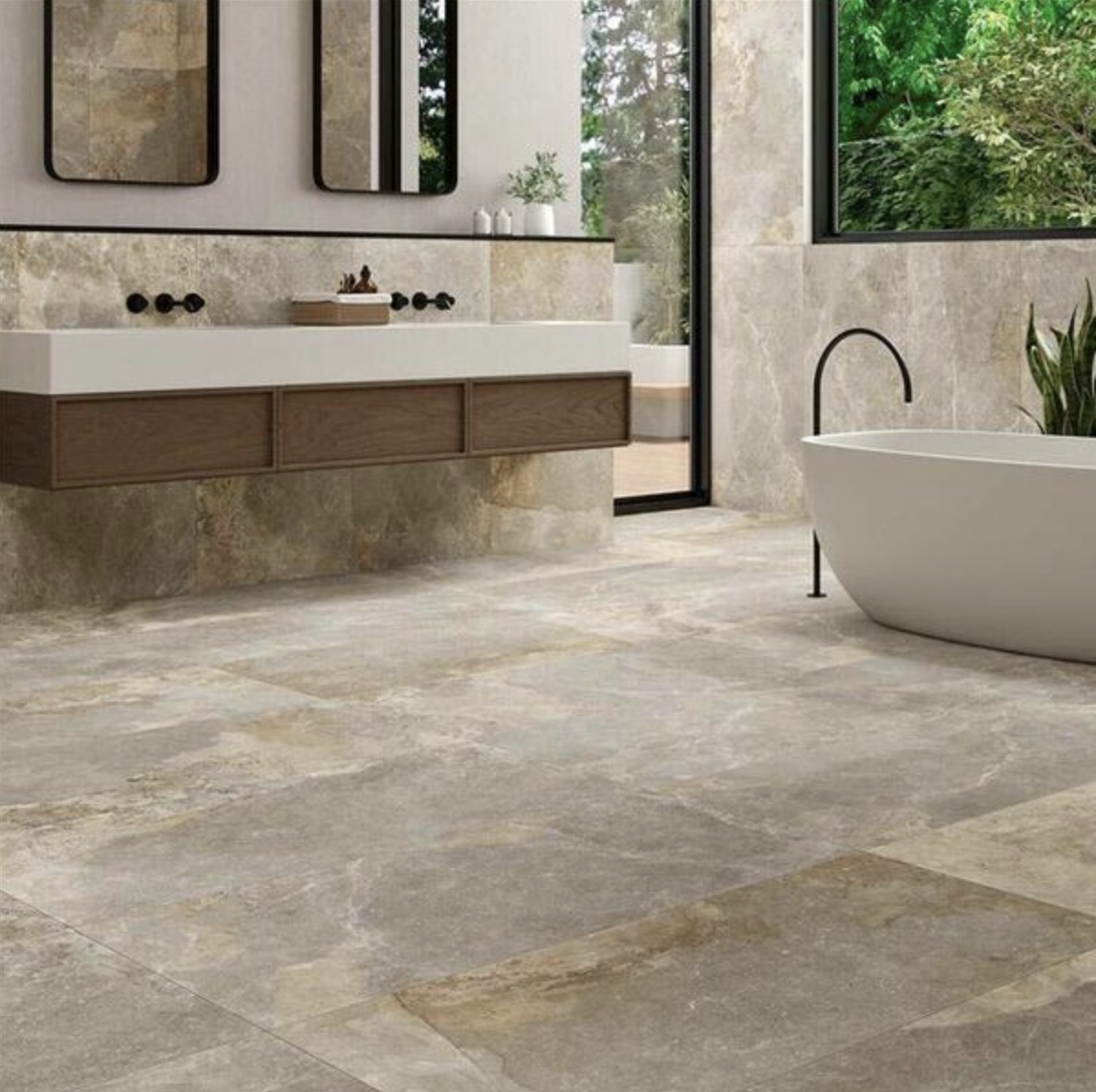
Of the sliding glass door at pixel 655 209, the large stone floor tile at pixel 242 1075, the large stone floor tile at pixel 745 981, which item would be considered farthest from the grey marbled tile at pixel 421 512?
the large stone floor tile at pixel 242 1075

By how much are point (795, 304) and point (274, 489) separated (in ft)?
7.58

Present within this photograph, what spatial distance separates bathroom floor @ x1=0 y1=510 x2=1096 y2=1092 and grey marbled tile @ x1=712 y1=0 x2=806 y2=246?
2608 millimetres

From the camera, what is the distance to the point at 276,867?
290cm

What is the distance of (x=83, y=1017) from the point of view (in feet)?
7.63

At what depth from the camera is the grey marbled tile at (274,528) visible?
5.55 meters

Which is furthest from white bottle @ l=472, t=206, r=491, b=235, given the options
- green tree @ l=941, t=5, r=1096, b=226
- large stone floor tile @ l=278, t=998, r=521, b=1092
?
large stone floor tile @ l=278, t=998, r=521, b=1092

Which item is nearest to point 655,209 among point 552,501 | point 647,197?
point 647,197

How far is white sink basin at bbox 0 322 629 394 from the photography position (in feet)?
15.6

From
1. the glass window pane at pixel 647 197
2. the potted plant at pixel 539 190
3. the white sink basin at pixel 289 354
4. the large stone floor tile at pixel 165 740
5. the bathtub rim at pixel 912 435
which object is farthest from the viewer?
the glass window pane at pixel 647 197

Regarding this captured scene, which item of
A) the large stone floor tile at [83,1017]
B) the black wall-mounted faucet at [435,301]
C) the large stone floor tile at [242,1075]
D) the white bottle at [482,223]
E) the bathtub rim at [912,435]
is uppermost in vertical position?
the white bottle at [482,223]

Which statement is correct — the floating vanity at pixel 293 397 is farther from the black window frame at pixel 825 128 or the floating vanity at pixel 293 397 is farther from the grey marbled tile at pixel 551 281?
the black window frame at pixel 825 128

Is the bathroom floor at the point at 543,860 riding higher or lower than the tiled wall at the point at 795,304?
lower

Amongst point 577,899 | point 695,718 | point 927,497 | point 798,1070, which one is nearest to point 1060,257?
point 927,497

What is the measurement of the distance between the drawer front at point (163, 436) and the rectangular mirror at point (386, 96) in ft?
3.55
